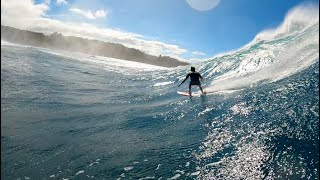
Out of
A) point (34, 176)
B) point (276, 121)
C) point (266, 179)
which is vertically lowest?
point (34, 176)

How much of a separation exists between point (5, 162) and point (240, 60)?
2497cm

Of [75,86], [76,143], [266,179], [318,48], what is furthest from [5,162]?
[318,48]

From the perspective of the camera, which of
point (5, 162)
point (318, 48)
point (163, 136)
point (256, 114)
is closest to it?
point (5, 162)

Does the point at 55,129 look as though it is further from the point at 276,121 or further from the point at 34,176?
the point at 276,121

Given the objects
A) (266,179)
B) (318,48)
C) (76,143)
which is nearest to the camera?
(266,179)

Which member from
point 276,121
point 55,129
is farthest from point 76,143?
point 276,121

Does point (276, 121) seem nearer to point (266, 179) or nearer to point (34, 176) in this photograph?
point (266, 179)

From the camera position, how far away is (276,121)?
10.2 m

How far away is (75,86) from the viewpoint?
66.7ft

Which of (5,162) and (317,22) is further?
(317,22)

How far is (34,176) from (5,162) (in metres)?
1.17

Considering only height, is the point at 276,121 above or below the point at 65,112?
above

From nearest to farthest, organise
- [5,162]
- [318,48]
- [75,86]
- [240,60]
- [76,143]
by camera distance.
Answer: [5,162] → [76,143] → [318,48] → [75,86] → [240,60]

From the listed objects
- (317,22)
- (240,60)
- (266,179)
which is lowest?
(266,179)
